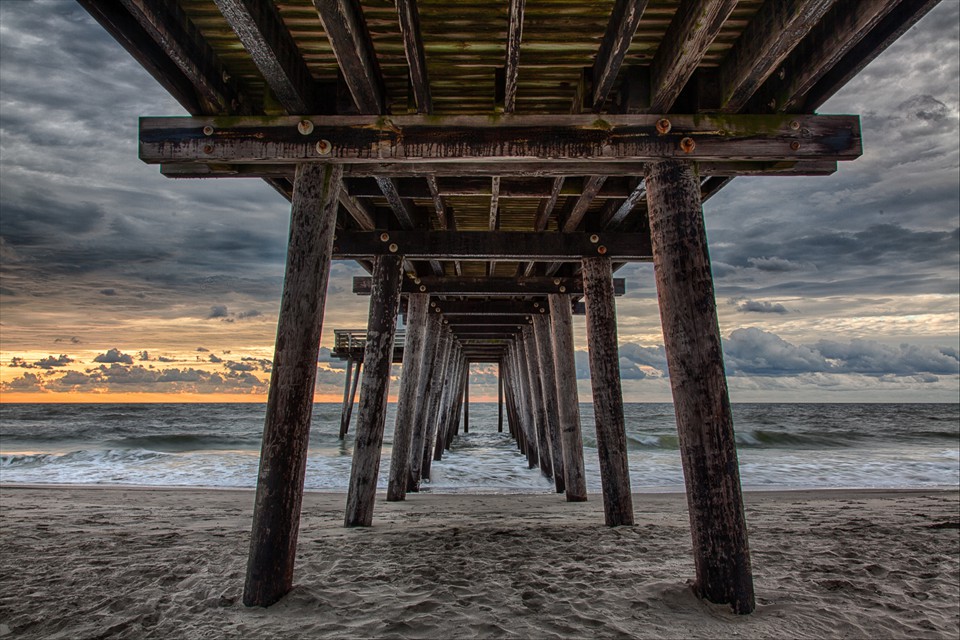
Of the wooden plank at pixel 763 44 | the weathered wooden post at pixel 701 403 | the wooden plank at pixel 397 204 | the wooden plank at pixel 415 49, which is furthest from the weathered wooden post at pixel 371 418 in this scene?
the wooden plank at pixel 763 44

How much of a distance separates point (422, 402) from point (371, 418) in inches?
177

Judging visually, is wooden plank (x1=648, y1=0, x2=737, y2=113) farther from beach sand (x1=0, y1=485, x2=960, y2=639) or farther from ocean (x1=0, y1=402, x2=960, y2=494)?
ocean (x1=0, y1=402, x2=960, y2=494)

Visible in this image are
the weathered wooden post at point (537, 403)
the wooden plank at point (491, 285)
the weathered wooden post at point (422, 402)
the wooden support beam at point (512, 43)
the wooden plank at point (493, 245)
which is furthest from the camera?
the weathered wooden post at point (537, 403)

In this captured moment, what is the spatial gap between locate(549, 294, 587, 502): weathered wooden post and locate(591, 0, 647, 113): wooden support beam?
496 cm

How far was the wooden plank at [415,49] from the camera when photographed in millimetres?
2730

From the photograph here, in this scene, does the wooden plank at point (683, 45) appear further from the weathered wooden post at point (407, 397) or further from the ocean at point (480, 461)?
the ocean at point (480, 461)

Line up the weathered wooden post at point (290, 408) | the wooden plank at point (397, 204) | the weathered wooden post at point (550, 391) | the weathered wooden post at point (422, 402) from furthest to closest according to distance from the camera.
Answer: the weathered wooden post at point (422, 402)
the weathered wooden post at point (550, 391)
the wooden plank at point (397, 204)
the weathered wooden post at point (290, 408)

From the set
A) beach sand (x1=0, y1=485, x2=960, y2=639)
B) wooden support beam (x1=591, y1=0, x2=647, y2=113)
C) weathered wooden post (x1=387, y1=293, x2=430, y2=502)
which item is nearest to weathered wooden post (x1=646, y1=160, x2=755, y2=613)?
beach sand (x1=0, y1=485, x2=960, y2=639)

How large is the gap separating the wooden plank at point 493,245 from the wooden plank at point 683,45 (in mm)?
2953

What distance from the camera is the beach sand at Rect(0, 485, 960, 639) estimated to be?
3.07 meters

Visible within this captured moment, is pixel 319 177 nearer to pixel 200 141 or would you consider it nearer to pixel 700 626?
pixel 200 141

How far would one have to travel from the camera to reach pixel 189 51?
127 inches

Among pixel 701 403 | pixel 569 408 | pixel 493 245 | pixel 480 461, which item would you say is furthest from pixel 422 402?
pixel 480 461

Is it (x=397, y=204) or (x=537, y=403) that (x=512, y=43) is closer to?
(x=397, y=204)
